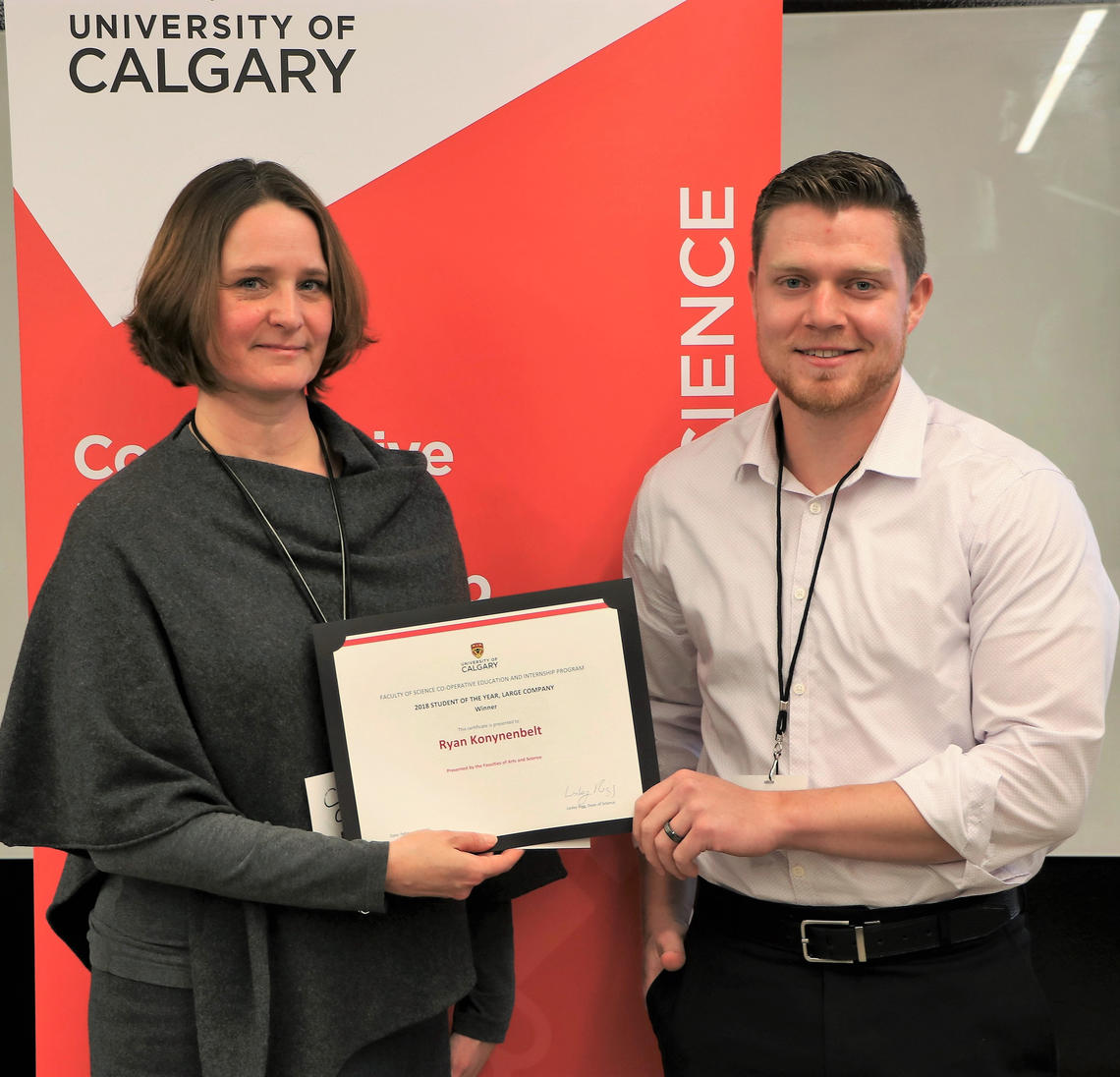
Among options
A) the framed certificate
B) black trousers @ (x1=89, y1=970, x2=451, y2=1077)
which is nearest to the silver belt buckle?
the framed certificate

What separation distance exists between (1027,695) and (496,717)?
30.8 inches

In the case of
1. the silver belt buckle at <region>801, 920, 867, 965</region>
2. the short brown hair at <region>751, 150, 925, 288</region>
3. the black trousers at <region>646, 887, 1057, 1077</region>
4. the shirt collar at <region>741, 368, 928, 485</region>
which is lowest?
the black trousers at <region>646, 887, 1057, 1077</region>

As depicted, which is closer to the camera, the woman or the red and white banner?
the woman

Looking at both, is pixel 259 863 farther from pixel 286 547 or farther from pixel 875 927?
pixel 875 927

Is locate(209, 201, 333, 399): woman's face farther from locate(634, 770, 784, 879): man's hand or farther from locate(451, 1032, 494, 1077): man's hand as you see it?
locate(451, 1032, 494, 1077): man's hand

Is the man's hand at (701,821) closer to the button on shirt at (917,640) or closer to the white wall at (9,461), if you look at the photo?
the button on shirt at (917,640)

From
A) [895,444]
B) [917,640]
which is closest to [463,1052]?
[917,640]

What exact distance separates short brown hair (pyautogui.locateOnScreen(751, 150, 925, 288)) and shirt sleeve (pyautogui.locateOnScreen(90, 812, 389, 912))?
1.18 metres

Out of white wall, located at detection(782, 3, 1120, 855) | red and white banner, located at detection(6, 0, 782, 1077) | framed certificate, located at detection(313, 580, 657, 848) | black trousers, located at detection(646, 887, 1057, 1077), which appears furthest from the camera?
white wall, located at detection(782, 3, 1120, 855)

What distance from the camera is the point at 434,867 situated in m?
1.59

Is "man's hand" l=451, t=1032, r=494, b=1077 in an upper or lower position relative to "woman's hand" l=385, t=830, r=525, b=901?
lower

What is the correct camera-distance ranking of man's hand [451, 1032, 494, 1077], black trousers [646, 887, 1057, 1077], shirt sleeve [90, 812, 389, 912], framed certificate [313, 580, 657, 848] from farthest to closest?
man's hand [451, 1032, 494, 1077] → black trousers [646, 887, 1057, 1077] → framed certificate [313, 580, 657, 848] → shirt sleeve [90, 812, 389, 912]

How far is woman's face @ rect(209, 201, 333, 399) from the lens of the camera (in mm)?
1667
